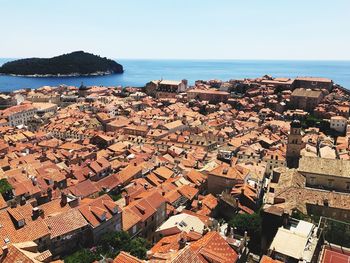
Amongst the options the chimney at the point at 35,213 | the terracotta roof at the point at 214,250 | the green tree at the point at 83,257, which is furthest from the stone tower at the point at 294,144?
the chimney at the point at 35,213

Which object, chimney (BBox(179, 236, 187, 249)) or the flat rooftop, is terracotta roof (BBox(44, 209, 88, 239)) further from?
the flat rooftop

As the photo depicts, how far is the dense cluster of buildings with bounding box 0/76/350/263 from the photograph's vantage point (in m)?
26.1

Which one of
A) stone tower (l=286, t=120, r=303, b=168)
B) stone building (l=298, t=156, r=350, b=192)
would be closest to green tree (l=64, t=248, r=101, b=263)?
stone building (l=298, t=156, r=350, b=192)

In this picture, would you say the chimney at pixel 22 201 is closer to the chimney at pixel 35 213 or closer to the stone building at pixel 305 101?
the chimney at pixel 35 213

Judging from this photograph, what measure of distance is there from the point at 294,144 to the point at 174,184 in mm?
23321

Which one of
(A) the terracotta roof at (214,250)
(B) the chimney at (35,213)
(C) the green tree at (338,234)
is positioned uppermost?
(B) the chimney at (35,213)

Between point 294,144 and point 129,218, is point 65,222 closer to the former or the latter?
point 129,218

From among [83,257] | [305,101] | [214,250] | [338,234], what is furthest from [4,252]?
[305,101]

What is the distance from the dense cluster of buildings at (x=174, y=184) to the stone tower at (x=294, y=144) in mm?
157

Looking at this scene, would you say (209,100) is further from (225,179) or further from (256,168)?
(225,179)

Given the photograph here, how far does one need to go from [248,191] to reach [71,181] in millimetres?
20942

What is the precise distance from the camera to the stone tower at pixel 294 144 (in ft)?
184

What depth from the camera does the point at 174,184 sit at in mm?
45281

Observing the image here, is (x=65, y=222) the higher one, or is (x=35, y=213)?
(x=35, y=213)
